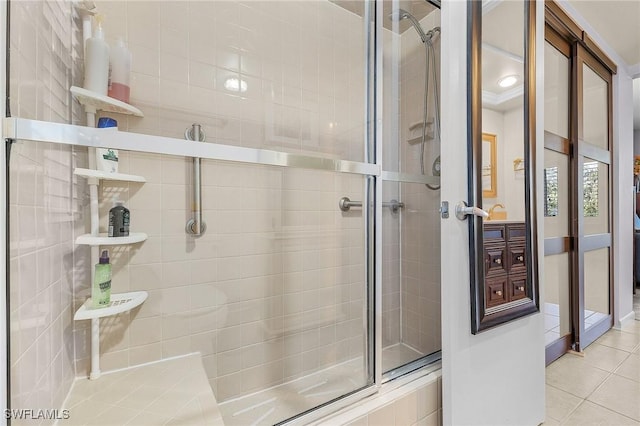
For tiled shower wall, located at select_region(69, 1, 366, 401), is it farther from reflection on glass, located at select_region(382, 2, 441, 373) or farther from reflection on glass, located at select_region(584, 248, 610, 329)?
reflection on glass, located at select_region(584, 248, 610, 329)

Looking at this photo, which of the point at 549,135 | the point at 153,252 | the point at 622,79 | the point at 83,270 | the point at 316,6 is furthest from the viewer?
the point at 622,79

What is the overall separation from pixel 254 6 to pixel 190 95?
2.06ft

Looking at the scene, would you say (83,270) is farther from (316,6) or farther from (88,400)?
(316,6)

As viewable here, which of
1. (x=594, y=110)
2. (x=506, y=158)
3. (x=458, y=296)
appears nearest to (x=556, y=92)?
(x=594, y=110)

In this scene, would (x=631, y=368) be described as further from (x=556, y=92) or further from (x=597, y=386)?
(x=556, y=92)

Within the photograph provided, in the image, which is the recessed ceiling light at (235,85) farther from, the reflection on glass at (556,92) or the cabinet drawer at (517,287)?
the reflection on glass at (556,92)

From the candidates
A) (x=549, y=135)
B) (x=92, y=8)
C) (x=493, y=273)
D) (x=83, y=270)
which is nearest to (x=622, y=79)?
(x=549, y=135)

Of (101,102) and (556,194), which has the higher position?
(101,102)

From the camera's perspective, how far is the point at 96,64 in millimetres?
1147

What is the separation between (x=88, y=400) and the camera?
1061mm

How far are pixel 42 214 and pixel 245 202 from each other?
800 millimetres

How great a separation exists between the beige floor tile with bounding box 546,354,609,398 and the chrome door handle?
1.40 meters

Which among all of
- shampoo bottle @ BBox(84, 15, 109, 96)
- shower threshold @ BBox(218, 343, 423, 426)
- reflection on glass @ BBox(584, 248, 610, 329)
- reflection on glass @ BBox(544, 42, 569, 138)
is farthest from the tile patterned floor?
shampoo bottle @ BBox(84, 15, 109, 96)

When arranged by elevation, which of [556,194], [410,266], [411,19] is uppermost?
[411,19]
